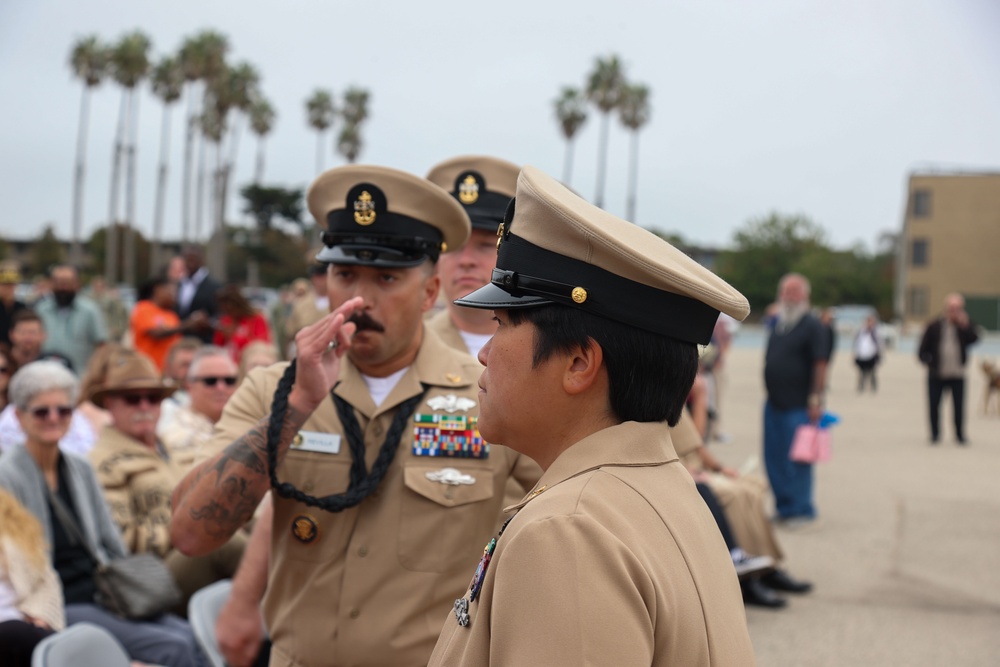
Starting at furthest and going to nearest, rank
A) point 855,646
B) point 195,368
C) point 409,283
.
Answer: point 195,368
point 855,646
point 409,283

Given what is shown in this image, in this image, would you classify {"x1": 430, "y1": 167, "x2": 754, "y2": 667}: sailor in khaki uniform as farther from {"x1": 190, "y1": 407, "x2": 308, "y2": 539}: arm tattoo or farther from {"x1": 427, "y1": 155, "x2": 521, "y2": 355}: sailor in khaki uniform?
{"x1": 427, "y1": 155, "x2": 521, "y2": 355}: sailor in khaki uniform

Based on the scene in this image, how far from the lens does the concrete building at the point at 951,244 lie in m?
62.3

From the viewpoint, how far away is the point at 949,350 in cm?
1334

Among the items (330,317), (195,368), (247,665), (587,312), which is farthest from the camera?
(195,368)

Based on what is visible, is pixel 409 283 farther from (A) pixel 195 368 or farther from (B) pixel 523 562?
(A) pixel 195 368

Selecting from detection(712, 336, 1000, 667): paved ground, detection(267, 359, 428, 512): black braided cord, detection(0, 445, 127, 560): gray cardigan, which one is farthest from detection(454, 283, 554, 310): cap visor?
detection(712, 336, 1000, 667): paved ground

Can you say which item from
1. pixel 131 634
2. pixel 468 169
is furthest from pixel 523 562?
pixel 131 634

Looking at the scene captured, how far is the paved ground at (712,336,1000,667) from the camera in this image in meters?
5.77

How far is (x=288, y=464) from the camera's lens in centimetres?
245

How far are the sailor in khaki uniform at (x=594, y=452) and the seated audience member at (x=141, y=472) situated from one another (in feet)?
12.7

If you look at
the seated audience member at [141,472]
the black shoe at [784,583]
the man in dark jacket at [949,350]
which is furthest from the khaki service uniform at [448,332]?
the man in dark jacket at [949,350]

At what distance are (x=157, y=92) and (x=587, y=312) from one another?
5466 centimetres

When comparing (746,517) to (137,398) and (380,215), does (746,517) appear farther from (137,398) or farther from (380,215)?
(380,215)

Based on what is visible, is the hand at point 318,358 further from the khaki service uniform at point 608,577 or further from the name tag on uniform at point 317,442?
the khaki service uniform at point 608,577
